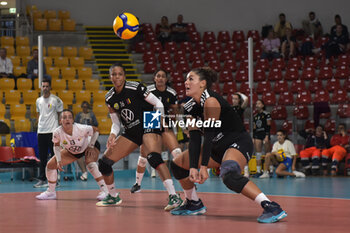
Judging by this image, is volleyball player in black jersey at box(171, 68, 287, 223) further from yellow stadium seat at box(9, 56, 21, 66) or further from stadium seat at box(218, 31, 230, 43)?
stadium seat at box(218, 31, 230, 43)

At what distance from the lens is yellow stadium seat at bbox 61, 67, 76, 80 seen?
17.4 meters

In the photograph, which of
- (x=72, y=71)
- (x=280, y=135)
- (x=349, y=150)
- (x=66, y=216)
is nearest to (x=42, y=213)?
(x=66, y=216)

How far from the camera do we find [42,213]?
655 centimetres

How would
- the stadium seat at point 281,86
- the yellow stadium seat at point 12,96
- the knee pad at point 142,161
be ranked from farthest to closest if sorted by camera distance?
1. the stadium seat at point 281,86
2. the yellow stadium seat at point 12,96
3. the knee pad at point 142,161

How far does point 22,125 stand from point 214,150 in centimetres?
913

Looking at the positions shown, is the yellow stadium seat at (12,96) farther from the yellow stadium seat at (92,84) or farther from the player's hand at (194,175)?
the player's hand at (194,175)

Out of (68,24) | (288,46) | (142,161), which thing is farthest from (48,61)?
(142,161)

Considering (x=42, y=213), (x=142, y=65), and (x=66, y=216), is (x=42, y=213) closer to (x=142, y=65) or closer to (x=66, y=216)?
(x=66, y=216)

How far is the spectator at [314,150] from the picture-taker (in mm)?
13391

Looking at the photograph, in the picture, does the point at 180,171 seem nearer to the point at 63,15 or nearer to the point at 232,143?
the point at 232,143

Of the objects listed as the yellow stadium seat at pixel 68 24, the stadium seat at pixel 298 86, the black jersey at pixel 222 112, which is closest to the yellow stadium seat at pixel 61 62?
the yellow stadium seat at pixel 68 24

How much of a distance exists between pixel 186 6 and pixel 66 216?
680 inches

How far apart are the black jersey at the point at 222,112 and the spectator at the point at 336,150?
304 inches

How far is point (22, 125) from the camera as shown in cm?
1401
